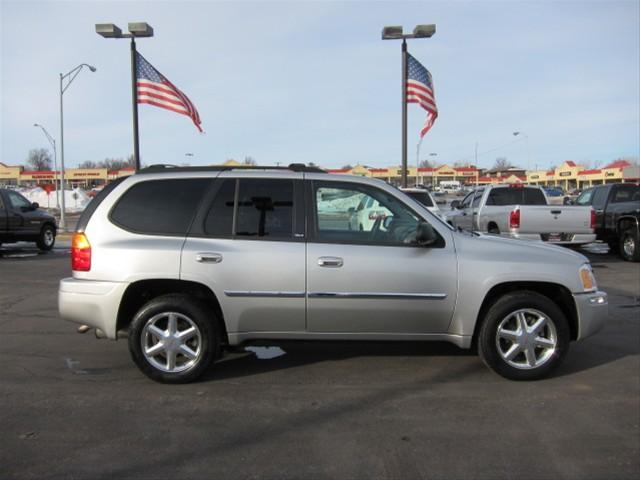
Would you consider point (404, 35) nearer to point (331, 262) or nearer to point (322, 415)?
point (331, 262)


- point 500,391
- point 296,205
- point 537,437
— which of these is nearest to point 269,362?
point 296,205

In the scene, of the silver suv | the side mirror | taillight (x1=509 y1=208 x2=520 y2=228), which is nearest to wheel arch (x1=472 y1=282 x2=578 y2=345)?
the silver suv

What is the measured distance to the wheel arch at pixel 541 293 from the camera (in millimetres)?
4684

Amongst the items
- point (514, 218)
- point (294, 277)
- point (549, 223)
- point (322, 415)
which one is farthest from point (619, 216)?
point (322, 415)

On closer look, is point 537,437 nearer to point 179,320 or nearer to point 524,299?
point 524,299

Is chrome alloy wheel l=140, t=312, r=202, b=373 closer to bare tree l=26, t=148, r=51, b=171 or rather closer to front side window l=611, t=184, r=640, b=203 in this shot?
front side window l=611, t=184, r=640, b=203

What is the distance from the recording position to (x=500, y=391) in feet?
14.5

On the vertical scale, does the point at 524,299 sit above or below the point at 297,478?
above

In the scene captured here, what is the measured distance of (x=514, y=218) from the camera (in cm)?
1145

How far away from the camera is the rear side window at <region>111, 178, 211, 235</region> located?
4.62 metres

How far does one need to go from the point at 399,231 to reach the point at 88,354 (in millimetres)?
3402

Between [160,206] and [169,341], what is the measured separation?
1181mm

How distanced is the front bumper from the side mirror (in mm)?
1385

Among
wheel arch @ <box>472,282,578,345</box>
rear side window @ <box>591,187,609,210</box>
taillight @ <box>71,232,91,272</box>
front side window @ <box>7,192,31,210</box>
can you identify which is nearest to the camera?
taillight @ <box>71,232,91,272</box>
